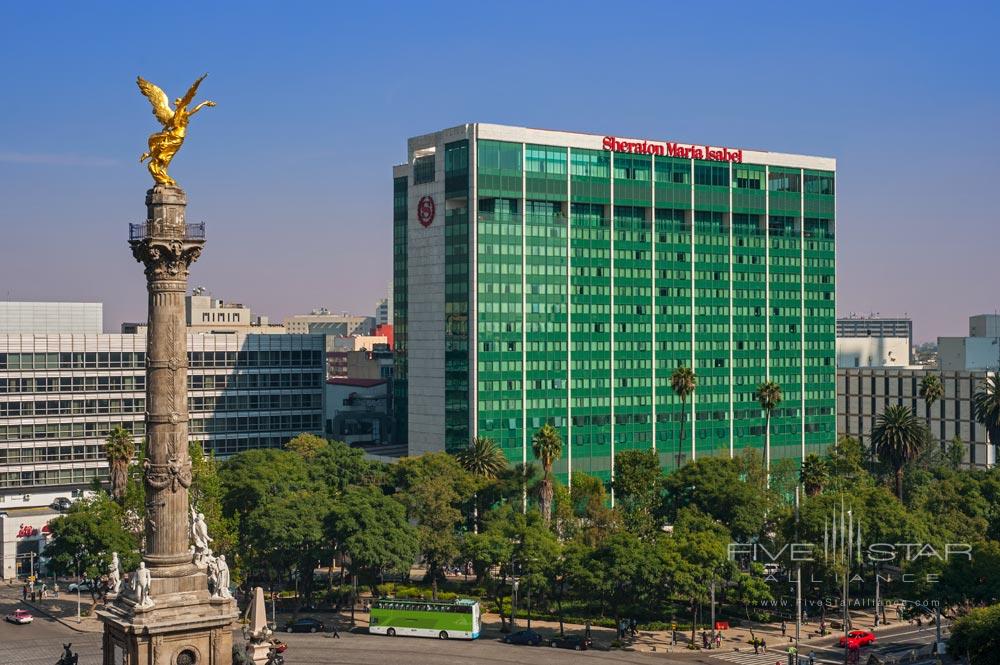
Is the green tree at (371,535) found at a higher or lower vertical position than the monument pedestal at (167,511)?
lower

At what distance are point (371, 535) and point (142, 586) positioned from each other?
176ft

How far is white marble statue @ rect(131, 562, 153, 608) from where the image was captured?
225ft

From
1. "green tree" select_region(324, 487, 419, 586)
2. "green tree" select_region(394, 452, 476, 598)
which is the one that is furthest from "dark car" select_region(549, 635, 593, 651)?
"green tree" select_region(394, 452, 476, 598)

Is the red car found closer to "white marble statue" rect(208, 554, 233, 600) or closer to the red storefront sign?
"white marble statue" rect(208, 554, 233, 600)

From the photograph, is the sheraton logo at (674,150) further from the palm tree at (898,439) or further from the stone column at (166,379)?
the stone column at (166,379)

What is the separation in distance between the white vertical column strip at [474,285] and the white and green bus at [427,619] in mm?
50930

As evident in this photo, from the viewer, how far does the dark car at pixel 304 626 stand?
391 feet

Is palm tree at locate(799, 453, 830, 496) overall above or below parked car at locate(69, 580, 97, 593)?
above

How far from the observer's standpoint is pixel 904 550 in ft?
383

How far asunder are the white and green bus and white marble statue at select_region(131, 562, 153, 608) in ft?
169

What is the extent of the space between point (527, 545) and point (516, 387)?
53775 millimetres

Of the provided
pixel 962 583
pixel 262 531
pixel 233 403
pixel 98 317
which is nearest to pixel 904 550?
pixel 962 583

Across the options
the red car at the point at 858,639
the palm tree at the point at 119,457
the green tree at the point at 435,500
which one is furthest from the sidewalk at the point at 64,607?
the red car at the point at 858,639

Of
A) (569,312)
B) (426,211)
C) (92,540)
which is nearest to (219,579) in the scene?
(92,540)
